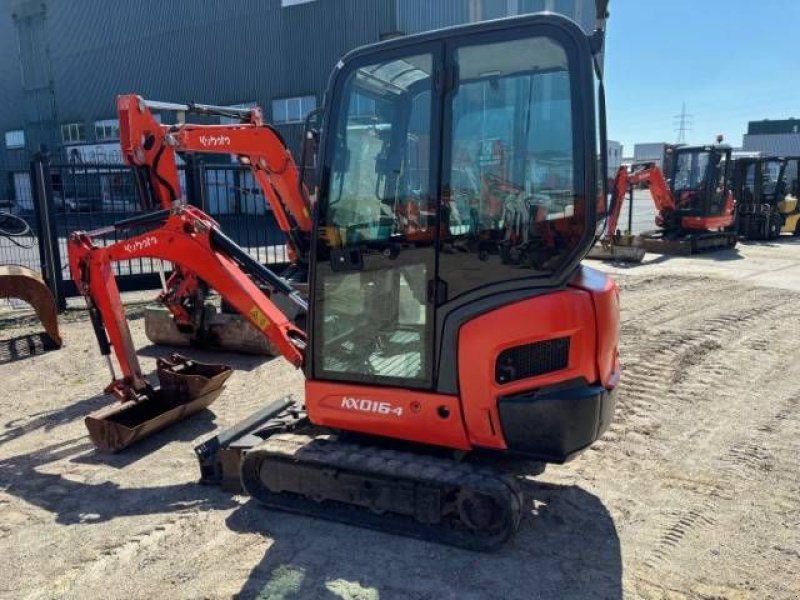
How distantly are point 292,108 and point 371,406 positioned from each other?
23.1m

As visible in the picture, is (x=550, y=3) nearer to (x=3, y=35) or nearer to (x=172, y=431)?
(x=172, y=431)

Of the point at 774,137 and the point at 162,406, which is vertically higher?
the point at 774,137

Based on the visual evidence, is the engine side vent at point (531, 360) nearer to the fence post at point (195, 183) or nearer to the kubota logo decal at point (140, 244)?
the kubota logo decal at point (140, 244)

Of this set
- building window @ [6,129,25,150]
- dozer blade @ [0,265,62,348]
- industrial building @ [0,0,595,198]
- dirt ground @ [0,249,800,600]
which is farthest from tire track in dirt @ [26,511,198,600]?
building window @ [6,129,25,150]

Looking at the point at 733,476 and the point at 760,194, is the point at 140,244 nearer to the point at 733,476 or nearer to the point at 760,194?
the point at 733,476

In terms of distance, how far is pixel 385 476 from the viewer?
3.31 m

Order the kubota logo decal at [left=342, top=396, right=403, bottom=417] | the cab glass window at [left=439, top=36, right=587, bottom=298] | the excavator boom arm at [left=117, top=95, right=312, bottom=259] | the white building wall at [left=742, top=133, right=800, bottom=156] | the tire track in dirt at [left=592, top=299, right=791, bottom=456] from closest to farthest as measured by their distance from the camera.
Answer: the cab glass window at [left=439, top=36, right=587, bottom=298], the kubota logo decal at [left=342, top=396, right=403, bottom=417], the tire track in dirt at [left=592, top=299, right=791, bottom=456], the excavator boom arm at [left=117, top=95, right=312, bottom=259], the white building wall at [left=742, top=133, right=800, bottom=156]

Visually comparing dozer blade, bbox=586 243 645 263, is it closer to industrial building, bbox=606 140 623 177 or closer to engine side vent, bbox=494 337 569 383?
industrial building, bbox=606 140 623 177

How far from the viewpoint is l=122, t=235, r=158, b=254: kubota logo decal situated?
4.53 m

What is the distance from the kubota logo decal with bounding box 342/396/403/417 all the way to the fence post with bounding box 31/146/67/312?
6.77m

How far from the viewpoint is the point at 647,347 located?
7.01 m

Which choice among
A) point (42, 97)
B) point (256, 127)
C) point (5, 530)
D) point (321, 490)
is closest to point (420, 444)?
point (321, 490)

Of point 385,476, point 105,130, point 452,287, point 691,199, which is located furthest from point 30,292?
point 105,130

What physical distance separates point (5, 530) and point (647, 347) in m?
6.13
